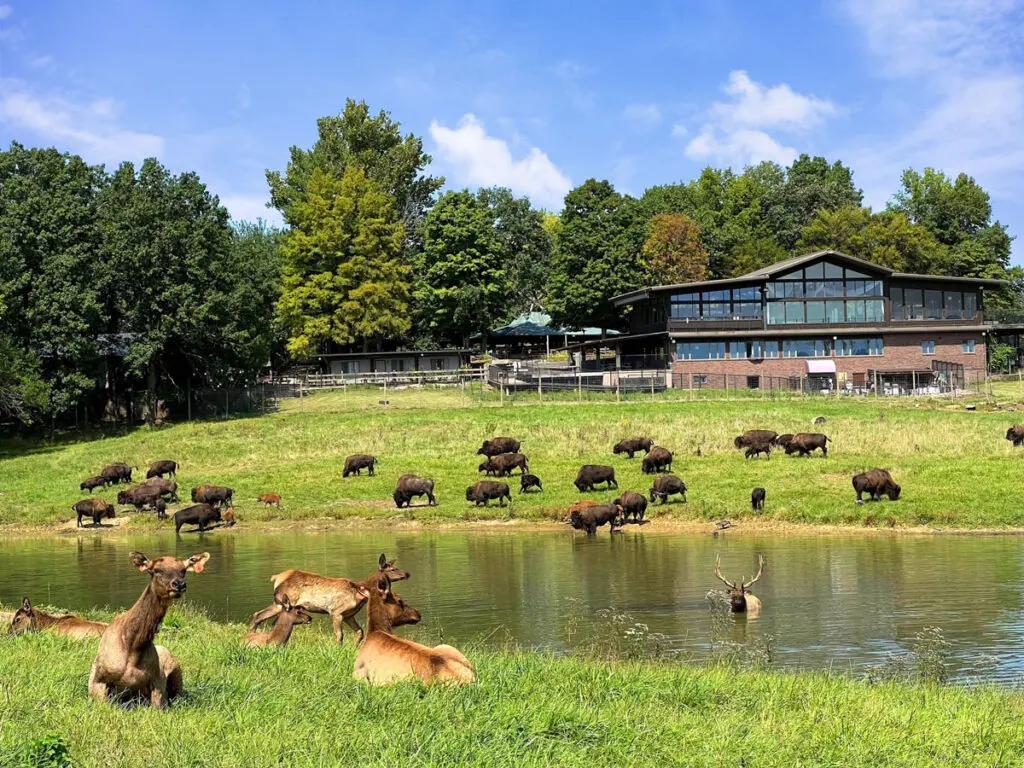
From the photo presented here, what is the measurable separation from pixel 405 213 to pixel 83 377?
4556 centimetres

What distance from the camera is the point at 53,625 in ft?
43.2

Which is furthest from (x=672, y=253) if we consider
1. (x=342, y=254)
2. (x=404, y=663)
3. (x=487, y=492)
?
(x=404, y=663)

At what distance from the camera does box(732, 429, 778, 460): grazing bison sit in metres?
37.9

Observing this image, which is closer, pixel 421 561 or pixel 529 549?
pixel 421 561

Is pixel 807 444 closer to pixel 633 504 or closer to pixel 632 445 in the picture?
pixel 632 445

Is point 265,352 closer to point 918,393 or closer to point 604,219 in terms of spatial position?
point 604,219

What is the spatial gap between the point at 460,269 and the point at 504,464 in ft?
133

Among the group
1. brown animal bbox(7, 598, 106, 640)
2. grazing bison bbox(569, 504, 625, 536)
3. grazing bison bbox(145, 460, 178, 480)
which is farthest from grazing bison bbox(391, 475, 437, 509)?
brown animal bbox(7, 598, 106, 640)

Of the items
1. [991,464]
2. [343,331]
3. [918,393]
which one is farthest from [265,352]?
[991,464]

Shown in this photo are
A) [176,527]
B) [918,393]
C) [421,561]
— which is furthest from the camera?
[918,393]

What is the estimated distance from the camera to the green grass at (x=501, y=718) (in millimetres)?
7391

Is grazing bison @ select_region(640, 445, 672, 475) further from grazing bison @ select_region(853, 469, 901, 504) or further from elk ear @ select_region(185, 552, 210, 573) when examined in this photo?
elk ear @ select_region(185, 552, 210, 573)

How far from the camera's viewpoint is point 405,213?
305 ft

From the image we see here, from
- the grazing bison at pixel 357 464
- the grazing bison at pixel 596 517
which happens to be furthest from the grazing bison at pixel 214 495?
the grazing bison at pixel 596 517
